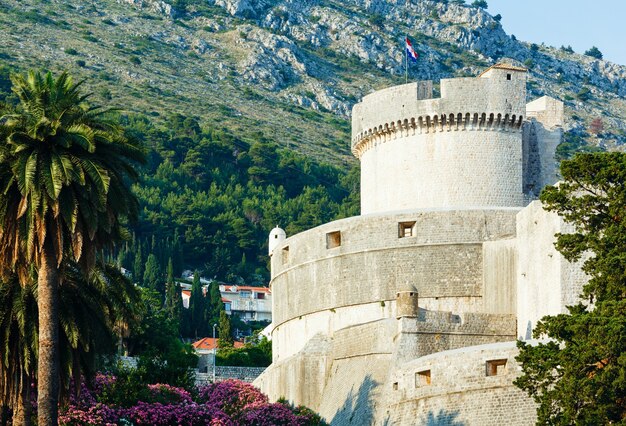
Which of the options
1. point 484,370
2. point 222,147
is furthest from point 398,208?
point 222,147

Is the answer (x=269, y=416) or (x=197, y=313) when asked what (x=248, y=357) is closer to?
(x=269, y=416)

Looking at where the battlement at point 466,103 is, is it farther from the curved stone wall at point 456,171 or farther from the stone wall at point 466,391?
the stone wall at point 466,391

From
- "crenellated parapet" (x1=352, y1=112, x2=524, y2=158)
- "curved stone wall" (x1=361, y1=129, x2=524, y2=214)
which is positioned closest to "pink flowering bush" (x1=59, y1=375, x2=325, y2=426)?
"curved stone wall" (x1=361, y1=129, x2=524, y2=214)

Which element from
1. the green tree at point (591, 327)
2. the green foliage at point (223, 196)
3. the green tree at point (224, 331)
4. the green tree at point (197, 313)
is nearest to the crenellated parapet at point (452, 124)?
the green tree at point (591, 327)

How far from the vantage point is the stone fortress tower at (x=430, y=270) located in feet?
147

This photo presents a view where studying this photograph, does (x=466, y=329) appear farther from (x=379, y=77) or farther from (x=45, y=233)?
(x=379, y=77)

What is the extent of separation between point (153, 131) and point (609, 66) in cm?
7226

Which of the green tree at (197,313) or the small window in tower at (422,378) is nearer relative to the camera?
the small window in tower at (422,378)

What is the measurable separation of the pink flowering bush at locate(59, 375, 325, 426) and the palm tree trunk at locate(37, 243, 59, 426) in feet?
30.0

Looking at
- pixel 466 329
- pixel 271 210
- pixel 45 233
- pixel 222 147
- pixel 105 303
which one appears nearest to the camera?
pixel 45 233

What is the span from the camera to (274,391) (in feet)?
188

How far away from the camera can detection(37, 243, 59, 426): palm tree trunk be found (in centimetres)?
3491

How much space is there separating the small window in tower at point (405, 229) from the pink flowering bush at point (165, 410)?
24.0 ft

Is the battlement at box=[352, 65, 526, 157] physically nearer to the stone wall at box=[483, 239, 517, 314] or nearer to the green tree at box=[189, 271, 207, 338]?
the stone wall at box=[483, 239, 517, 314]
